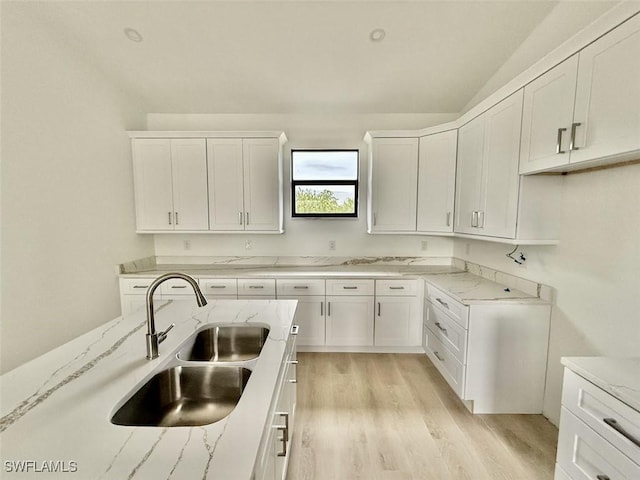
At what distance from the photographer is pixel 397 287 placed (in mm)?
2969

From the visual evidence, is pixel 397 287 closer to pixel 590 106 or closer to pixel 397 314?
pixel 397 314

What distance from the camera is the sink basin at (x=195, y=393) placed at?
107 cm

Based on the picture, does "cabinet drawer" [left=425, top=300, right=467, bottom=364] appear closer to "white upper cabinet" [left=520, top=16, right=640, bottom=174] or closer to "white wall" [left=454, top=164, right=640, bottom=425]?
"white wall" [left=454, top=164, right=640, bottom=425]

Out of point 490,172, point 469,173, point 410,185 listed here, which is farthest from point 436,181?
point 490,172

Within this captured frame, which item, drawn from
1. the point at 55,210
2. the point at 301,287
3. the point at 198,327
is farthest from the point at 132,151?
the point at 198,327

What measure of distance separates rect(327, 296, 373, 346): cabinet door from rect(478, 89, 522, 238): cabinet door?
1391 mm

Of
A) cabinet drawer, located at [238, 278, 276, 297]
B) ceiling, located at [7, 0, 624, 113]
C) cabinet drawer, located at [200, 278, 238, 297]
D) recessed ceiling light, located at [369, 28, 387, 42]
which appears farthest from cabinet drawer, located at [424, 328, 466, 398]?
recessed ceiling light, located at [369, 28, 387, 42]

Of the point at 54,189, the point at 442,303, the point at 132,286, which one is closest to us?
the point at 54,189

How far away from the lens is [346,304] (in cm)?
299

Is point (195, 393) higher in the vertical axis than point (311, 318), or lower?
higher

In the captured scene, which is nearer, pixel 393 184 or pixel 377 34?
pixel 377 34

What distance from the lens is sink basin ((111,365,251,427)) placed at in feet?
3.51

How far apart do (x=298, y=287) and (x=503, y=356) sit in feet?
6.25

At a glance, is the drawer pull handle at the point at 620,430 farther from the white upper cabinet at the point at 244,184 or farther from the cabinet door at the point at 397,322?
the white upper cabinet at the point at 244,184
